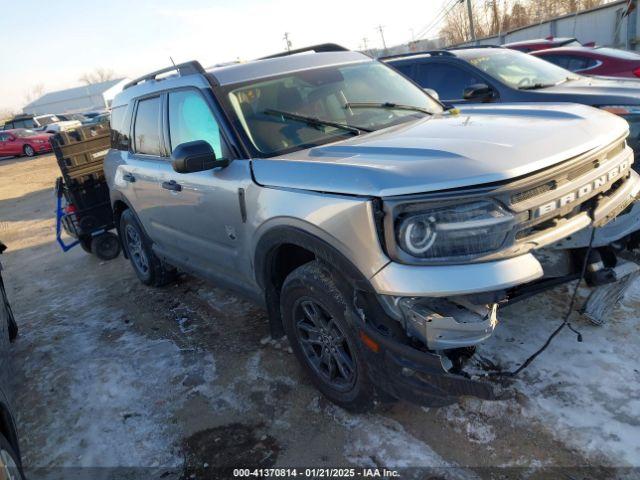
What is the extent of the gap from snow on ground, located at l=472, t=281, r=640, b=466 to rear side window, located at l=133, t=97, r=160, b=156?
10.2ft

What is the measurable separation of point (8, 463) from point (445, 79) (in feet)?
20.5

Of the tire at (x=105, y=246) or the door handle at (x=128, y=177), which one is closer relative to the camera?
the door handle at (x=128, y=177)

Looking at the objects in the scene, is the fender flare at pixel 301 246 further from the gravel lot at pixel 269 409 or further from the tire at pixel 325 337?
the gravel lot at pixel 269 409

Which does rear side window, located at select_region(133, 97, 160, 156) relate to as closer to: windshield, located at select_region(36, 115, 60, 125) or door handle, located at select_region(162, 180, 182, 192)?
door handle, located at select_region(162, 180, 182, 192)

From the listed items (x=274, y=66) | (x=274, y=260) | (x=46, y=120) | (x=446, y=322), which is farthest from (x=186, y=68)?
(x=46, y=120)

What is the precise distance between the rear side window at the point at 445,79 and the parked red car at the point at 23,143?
2311 cm

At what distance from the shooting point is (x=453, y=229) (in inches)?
86.4

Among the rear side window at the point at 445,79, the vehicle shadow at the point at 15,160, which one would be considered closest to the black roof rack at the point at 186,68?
the rear side window at the point at 445,79

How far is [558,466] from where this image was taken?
2.39 meters

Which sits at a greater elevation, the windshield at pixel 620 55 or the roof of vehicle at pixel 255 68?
the roof of vehicle at pixel 255 68

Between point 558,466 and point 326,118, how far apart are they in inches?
93.6

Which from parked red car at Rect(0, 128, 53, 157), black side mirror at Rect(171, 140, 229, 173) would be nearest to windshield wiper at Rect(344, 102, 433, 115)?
black side mirror at Rect(171, 140, 229, 173)

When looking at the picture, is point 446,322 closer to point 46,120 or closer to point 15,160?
point 15,160

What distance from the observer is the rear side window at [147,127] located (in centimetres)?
431
